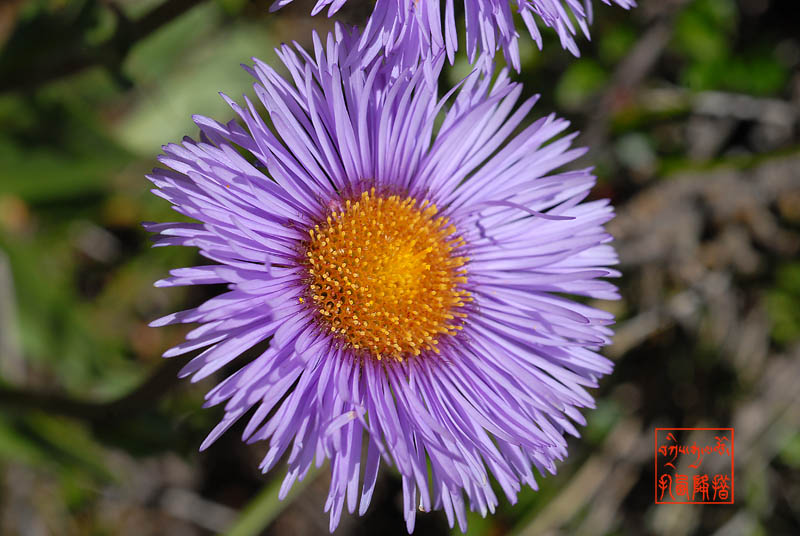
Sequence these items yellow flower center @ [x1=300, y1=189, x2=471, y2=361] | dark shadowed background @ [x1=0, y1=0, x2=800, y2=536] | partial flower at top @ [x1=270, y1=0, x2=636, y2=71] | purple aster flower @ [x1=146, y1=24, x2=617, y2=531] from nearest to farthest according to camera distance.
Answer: purple aster flower @ [x1=146, y1=24, x2=617, y2=531]
partial flower at top @ [x1=270, y1=0, x2=636, y2=71]
yellow flower center @ [x1=300, y1=189, x2=471, y2=361]
dark shadowed background @ [x1=0, y1=0, x2=800, y2=536]

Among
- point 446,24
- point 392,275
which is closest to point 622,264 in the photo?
point 392,275

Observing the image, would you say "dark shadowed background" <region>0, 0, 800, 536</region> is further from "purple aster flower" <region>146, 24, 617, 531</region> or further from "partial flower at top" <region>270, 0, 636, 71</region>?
"partial flower at top" <region>270, 0, 636, 71</region>

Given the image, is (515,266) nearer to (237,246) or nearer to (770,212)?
(237,246)

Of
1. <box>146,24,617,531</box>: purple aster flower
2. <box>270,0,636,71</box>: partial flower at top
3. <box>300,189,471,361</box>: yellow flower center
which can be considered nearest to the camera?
<box>146,24,617,531</box>: purple aster flower

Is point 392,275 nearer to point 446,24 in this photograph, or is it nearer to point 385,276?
point 385,276

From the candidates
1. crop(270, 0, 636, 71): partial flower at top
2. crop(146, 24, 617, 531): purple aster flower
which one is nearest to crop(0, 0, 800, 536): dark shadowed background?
crop(146, 24, 617, 531): purple aster flower

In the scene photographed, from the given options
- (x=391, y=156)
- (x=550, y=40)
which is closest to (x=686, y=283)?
(x=550, y=40)

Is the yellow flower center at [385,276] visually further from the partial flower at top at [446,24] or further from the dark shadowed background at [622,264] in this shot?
the dark shadowed background at [622,264]
